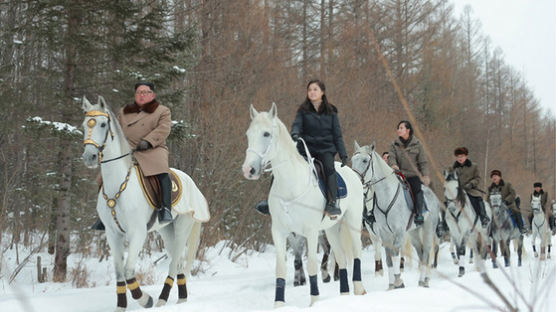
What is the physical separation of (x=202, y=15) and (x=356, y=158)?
10152 millimetres

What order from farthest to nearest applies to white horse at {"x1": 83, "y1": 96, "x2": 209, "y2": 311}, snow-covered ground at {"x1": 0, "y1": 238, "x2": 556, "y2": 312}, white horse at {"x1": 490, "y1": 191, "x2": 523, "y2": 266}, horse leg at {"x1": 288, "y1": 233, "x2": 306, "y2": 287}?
white horse at {"x1": 490, "y1": 191, "x2": 523, "y2": 266} < horse leg at {"x1": 288, "y1": 233, "x2": 306, "y2": 287} < white horse at {"x1": 83, "y1": 96, "x2": 209, "y2": 311} < snow-covered ground at {"x1": 0, "y1": 238, "x2": 556, "y2": 312}

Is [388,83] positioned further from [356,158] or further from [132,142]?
[132,142]

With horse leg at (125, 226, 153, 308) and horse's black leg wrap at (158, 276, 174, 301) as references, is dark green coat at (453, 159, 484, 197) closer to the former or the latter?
horse's black leg wrap at (158, 276, 174, 301)

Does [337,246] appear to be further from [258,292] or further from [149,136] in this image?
[149,136]

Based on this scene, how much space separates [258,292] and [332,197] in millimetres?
2416

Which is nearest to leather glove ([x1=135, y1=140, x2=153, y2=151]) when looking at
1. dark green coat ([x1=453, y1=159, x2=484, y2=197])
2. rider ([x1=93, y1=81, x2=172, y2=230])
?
rider ([x1=93, y1=81, x2=172, y2=230])

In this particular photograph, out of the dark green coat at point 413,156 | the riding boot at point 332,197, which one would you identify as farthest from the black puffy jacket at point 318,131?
the dark green coat at point 413,156

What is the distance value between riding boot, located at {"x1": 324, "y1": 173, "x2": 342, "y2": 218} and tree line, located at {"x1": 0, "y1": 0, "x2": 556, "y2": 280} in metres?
1.35

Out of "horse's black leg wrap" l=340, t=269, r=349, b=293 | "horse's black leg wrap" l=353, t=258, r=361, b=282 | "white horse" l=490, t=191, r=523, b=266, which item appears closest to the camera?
"horse's black leg wrap" l=340, t=269, r=349, b=293

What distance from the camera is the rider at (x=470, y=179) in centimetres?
1198

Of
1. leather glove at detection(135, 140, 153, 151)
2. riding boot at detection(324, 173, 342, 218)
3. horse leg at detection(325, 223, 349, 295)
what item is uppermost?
leather glove at detection(135, 140, 153, 151)

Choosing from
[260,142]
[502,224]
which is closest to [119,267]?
[260,142]

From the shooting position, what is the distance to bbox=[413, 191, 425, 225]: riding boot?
353 inches

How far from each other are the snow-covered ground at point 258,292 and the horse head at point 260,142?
4.81 feet
